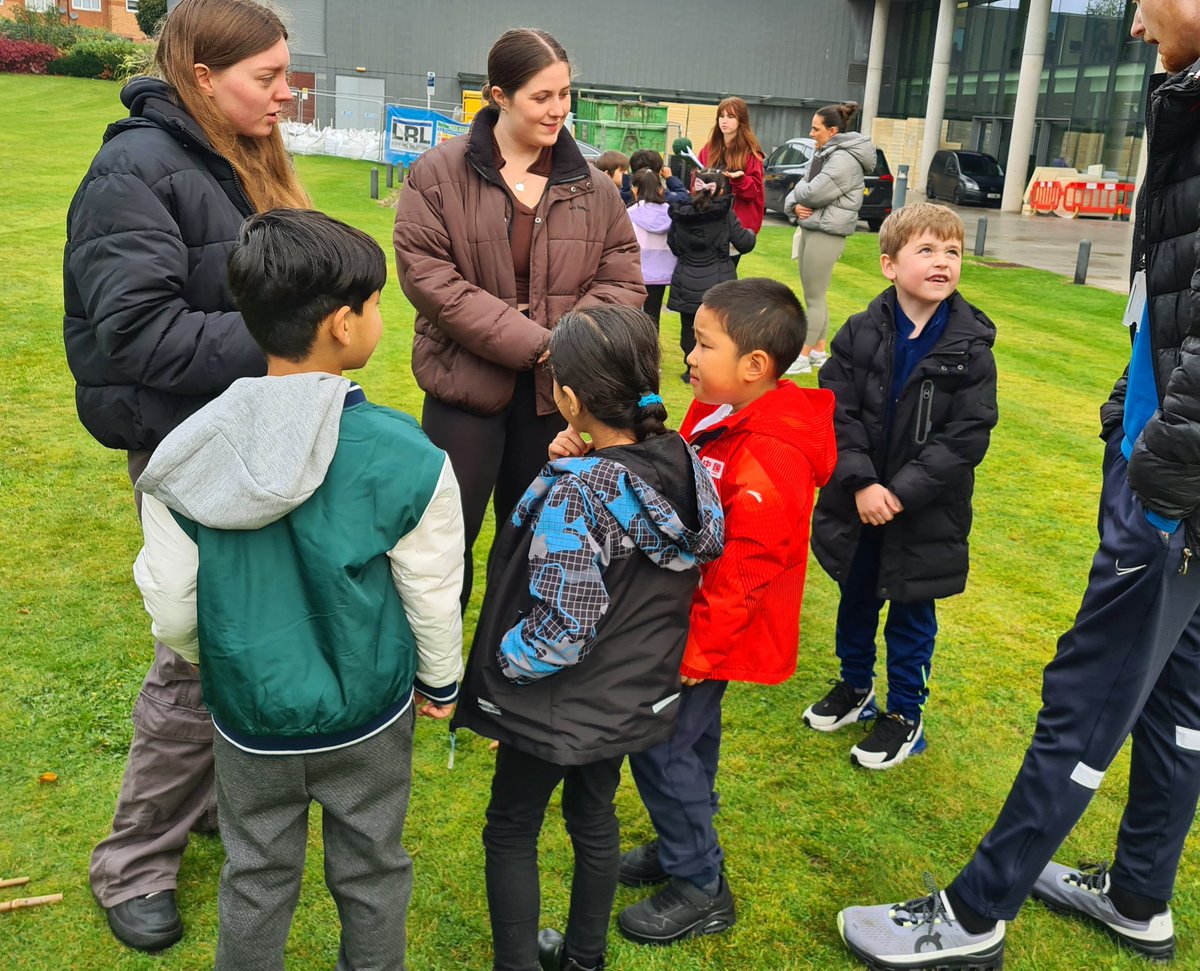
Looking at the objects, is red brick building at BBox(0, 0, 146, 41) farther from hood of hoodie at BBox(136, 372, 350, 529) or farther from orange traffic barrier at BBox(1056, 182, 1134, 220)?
hood of hoodie at BBox(136, 372, 350, 529)

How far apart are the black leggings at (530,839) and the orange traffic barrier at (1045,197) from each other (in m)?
30.4

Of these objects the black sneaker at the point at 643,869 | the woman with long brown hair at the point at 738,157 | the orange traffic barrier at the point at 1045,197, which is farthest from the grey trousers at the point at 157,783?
the orange traffic barrier at the point at 1045,197

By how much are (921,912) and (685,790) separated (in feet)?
2.26

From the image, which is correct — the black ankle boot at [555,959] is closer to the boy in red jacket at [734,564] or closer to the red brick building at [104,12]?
the boy in red jacket at [734,564]

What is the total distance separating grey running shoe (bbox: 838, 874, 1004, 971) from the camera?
285cm

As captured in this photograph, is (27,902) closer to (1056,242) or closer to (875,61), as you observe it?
(1056,242)

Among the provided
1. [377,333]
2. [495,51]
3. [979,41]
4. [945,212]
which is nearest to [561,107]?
[495,51]

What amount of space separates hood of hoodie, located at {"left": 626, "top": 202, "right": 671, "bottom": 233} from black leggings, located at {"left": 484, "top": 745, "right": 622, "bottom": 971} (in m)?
6.89

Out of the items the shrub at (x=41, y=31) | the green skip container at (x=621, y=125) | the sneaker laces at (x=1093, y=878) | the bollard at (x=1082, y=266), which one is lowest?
the sneaker laces at (x=1093, y=878)

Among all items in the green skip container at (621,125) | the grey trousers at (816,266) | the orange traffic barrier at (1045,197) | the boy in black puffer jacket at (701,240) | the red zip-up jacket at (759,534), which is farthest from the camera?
the green skip container at (621,125)

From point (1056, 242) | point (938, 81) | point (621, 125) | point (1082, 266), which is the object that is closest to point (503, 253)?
point (1082, 266)

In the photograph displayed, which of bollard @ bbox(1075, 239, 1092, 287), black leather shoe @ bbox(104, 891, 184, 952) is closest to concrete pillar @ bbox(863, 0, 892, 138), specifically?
bollard @ bbox(1075, 239, 1092, 287)

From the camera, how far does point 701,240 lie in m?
8.78

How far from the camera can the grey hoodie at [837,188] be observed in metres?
9.50
